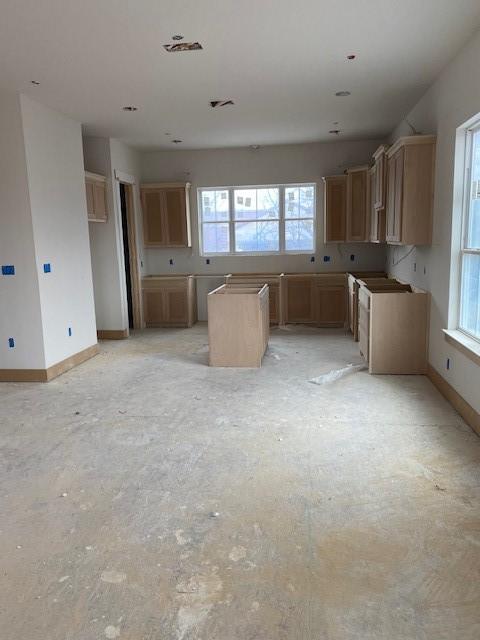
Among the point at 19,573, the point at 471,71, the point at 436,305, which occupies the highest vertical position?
the point at 471,71

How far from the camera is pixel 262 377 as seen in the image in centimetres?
504

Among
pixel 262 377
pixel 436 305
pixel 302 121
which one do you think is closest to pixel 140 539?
pixel 262 377

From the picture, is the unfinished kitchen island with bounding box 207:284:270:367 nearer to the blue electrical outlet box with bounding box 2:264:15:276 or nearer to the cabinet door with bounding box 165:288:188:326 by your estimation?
the blue electrical outlet box with bounding box 2:264:15:276

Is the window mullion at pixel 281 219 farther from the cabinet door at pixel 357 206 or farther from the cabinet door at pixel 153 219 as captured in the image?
the cabinet door at pixel 153 219

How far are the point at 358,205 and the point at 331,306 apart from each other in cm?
159

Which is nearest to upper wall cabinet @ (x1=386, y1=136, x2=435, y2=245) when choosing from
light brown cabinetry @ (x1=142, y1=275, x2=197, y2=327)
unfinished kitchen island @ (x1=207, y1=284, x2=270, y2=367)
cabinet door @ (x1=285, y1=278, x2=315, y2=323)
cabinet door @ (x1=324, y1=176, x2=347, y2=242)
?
unfinished kitchen island @ (x1=207, y1=284, x2=270, y2=367)

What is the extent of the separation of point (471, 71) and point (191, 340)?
185 inches

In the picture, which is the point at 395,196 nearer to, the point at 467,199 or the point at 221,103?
the point at 467,199

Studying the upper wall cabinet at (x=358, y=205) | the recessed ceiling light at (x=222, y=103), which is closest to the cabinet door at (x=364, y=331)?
the upper wall cabinet at (x=358, y=205)

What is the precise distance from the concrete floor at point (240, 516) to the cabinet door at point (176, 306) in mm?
3440

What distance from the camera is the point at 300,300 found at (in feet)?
25.3

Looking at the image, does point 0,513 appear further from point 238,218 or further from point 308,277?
point 238,218

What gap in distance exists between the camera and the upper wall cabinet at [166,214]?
792 centimetres

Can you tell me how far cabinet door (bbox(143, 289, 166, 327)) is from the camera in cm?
796
